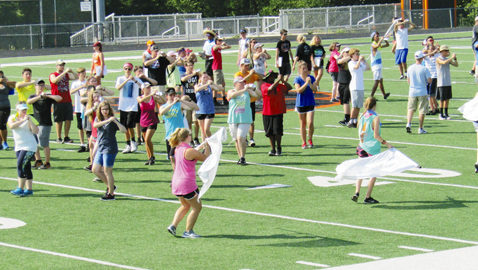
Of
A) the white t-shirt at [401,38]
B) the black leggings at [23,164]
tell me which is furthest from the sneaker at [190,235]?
the white t-shirt at [401,38]

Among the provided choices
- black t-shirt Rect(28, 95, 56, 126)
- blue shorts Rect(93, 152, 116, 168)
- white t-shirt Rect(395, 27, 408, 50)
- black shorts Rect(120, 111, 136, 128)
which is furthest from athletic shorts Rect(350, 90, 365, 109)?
white t-shirt Rect(395, 27, 408, 50)

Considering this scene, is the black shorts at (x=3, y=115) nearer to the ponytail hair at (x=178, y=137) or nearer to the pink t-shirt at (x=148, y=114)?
the pink t-shirt at (x=148, y=114)

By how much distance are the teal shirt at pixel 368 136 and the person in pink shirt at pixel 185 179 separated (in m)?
3.07

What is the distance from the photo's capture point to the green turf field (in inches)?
365

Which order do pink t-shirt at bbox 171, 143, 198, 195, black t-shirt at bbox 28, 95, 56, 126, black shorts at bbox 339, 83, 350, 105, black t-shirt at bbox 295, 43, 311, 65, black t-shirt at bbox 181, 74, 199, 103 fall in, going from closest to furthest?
pink t-shirt at bbox 171, 143, 198, 195, black t-shirt at bbox 28, 95, 56, 126, black t-shirt at bbox 181, 74, 199, 103, black shorts at bbox 339, 83, 350, 105, black t-shirt at bbox 295, 43, 311, 65

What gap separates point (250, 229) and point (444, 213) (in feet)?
9.89

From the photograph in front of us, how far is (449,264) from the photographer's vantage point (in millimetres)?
8531

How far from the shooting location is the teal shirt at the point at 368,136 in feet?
39.2

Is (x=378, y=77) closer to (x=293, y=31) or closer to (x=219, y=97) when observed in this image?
(x=219, y=97)

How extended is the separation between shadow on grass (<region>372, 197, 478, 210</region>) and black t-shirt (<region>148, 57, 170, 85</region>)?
9.09 meters

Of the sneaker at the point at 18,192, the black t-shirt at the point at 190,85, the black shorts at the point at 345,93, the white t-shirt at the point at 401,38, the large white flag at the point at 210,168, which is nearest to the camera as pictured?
the large white flag at the point at 210,168

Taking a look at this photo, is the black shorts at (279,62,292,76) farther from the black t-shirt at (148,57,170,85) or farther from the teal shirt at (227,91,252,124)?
the teal shirt at (227,91,252,124)

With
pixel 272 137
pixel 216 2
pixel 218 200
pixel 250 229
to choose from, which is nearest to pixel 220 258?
pixel 250 229

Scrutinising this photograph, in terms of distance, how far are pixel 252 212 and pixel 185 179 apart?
6.37ft
